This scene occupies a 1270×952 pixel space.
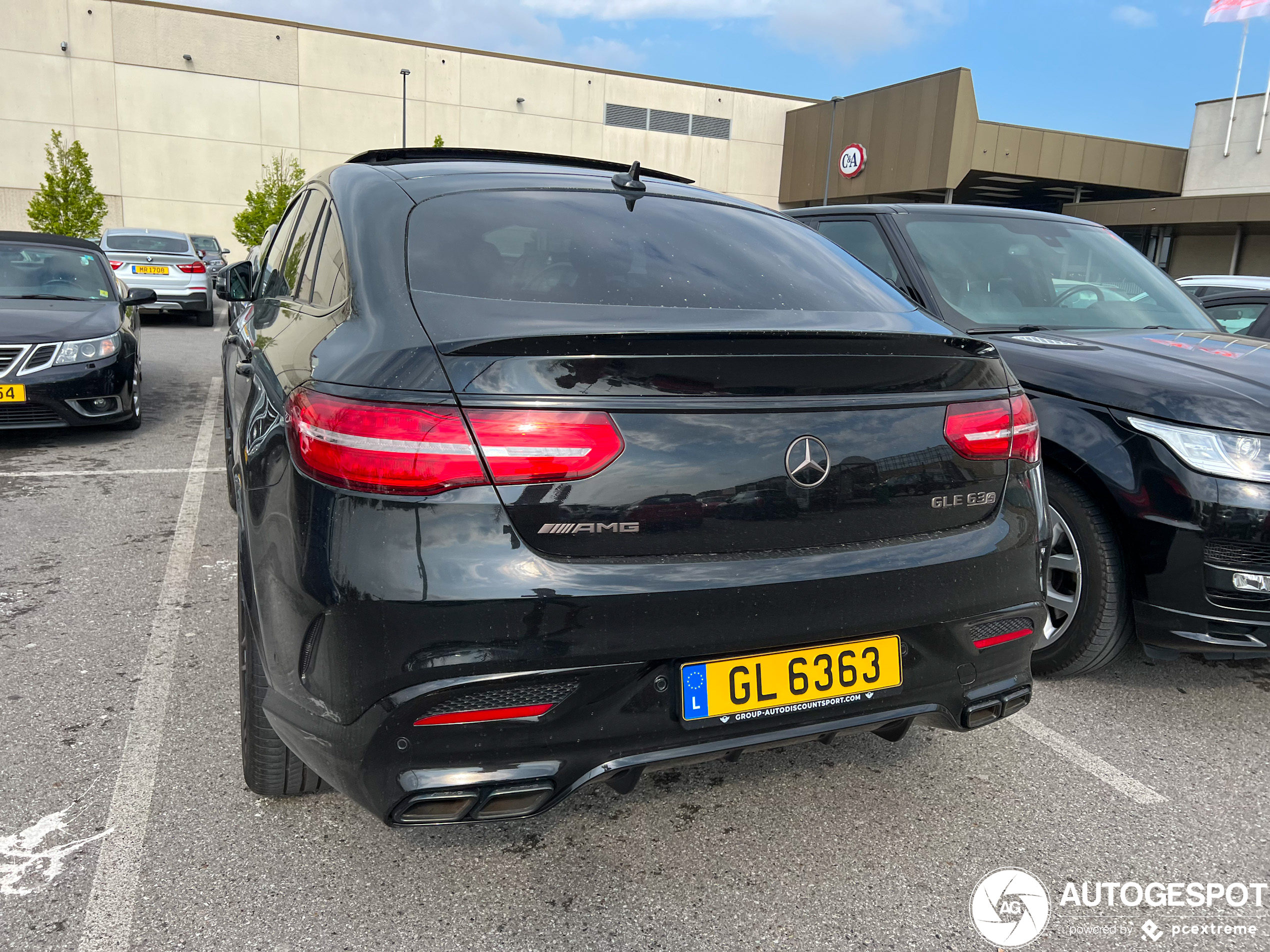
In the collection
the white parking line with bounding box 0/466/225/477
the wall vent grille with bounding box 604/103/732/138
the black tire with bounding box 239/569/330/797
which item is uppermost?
the wall vent grille with bounding box 604/103/732/138

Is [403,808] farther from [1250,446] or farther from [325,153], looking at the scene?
[325,153]

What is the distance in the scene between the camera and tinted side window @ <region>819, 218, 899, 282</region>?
4.22m

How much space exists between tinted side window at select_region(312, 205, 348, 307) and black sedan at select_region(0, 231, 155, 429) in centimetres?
453

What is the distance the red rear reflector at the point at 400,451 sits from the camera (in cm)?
171

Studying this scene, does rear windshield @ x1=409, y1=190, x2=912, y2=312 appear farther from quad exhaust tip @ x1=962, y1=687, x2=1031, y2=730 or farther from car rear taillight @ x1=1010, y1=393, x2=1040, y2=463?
quad exhaust tip @ x1=962, y1=687, x2=1031, y2=730

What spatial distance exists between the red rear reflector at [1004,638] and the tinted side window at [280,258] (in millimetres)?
2256

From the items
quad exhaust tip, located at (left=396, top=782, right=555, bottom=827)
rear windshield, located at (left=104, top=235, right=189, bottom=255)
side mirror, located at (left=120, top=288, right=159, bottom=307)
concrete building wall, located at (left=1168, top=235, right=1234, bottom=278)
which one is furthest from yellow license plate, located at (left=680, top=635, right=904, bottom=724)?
concrete building wall, located at (left=1168, top=235, right=1234, bottom=278)

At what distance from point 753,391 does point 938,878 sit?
129cm

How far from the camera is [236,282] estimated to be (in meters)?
3.79

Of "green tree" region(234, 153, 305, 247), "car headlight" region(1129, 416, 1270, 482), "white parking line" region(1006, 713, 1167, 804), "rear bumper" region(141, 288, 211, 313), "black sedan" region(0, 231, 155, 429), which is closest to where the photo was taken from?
"white parking line" region(1006, 713, 1167, 804)

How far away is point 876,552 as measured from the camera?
199cm

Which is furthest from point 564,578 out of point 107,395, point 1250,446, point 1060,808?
point 107,395

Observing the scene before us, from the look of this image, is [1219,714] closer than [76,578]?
Yes

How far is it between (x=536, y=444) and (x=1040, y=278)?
11.0ft
